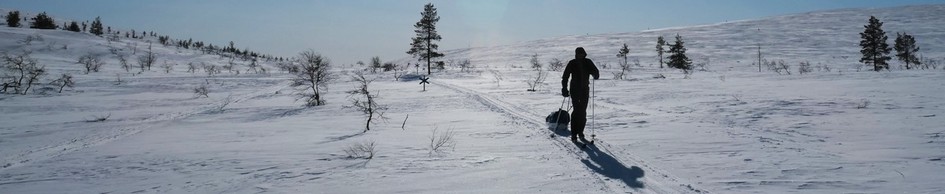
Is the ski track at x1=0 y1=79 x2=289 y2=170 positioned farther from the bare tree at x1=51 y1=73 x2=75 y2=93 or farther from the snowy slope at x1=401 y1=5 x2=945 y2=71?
the snowy slope at x1=401 y1=5 x2=945 y2=71

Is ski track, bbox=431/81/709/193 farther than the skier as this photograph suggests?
No

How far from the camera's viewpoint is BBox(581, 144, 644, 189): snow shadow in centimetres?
454

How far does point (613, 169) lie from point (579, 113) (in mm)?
1930

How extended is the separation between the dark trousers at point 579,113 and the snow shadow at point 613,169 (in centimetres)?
88

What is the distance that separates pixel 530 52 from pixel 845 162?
6062cm

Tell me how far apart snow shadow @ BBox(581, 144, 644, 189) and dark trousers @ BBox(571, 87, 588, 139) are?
879mm

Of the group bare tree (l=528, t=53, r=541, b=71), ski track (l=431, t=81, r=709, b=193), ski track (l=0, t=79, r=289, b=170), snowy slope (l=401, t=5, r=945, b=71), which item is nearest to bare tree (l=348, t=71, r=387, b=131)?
ski track (l=431, t=81, r=709, b=193)

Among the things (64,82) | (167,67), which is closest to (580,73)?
(64,82)

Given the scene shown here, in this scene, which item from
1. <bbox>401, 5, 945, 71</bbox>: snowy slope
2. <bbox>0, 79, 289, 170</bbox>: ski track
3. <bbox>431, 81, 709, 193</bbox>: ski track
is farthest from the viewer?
<bbox>401, 5, 945, 71</bbox>: snowy slope

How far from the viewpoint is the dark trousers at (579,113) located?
22.3 feet

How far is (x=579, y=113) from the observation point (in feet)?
22.5

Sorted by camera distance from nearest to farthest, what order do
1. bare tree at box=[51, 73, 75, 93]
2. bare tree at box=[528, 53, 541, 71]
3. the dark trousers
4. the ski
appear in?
the ski < the dark trousers < bare tree at box=[51, 73, 75, 93] < bare tree at box=[528, 53, 541, 71]

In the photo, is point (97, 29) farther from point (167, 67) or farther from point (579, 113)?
point (579, 113)

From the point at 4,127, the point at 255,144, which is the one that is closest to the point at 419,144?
the point at 255,144
